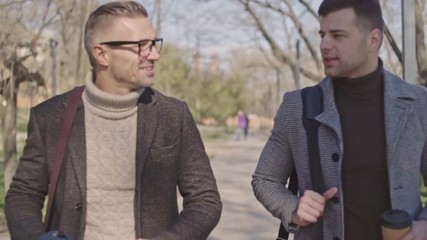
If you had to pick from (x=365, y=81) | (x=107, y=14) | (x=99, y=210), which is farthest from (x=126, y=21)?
(x=365, y=81)

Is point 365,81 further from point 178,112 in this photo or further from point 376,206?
point 178,112

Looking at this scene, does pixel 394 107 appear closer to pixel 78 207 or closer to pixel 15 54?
pixel 78 207

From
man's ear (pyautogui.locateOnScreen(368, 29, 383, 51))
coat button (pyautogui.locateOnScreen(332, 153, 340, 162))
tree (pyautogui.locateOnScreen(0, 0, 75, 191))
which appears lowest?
tree (pyautogui.locateOnScreen(0, 0, 75, 191))

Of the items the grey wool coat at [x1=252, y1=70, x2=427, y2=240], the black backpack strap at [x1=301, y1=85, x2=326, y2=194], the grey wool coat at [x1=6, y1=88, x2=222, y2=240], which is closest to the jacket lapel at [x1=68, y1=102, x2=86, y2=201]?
the grey wool coat at [x1=6, y1=88, x2=222, y2=240]

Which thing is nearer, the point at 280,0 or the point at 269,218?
the point at 269,218

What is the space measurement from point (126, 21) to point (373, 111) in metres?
0.91

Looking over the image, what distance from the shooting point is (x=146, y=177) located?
7.79 feet

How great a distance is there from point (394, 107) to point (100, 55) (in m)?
1.03

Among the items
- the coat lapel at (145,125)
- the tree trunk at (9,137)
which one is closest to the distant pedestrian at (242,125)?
the tree trunk at (9,137)

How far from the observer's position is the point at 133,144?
2422 mm

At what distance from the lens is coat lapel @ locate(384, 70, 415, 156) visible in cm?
238

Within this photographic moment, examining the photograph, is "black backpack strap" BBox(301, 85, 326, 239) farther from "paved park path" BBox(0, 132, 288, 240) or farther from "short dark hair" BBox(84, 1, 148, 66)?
"paved park path" BBox(0, 132, 288, 240)

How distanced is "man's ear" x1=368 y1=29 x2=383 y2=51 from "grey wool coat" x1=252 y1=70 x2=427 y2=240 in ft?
0.39

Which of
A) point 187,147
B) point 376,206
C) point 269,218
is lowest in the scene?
point 269,218
